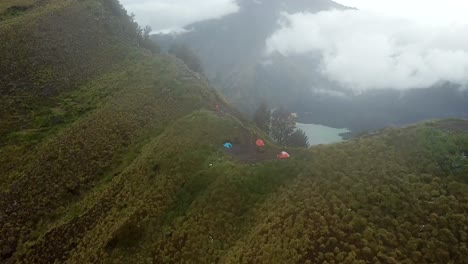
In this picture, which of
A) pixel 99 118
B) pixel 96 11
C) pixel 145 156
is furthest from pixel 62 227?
pixel 96 11

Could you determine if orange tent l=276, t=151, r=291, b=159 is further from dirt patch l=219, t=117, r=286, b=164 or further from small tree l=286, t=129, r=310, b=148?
small tree l=286, t=129, r=310, b=148

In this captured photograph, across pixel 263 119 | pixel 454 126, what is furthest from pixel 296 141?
pixel 454 126

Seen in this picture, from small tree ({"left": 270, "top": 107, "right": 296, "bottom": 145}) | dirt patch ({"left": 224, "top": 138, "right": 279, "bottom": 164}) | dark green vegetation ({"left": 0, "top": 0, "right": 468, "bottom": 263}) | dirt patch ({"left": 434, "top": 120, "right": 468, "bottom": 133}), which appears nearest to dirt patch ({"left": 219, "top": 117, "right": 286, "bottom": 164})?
dirt patch ({"left": 224, "top": 138, "right": 279, "bottom": 164})

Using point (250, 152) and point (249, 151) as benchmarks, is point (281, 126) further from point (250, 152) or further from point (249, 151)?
point (250, 152)

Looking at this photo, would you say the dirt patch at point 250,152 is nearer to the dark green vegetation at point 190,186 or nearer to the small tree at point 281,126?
the dark green vegetation at point 190,186

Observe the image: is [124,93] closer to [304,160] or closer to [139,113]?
[139,113]

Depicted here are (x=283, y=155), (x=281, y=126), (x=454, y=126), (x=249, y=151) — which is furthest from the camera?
(x=281, y=126)
